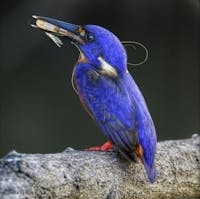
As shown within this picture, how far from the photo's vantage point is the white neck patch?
8.57 feet

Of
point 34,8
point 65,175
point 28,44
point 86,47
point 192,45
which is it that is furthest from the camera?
point 192,45

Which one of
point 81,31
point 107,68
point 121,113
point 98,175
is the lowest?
point 98,175

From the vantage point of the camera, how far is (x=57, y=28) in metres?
2.66

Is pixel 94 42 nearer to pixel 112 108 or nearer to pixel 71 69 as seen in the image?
pixel 112 108

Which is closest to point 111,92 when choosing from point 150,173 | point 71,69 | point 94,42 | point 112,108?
point 112,108

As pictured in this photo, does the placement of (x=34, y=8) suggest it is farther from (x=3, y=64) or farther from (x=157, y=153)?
(x=157, y=153)

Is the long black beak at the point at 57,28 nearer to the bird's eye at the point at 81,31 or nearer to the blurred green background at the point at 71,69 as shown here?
the bird's eye at the point at 81,31

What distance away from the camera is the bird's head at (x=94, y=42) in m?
2.60

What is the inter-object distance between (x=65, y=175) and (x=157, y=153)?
46 cm

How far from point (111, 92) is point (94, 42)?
0.18 metres

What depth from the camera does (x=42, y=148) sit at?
4.17m

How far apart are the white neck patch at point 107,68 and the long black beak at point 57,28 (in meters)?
0.11

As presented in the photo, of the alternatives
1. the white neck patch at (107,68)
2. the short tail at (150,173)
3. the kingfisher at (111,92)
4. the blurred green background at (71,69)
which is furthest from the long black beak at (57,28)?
the blurred green background at (71,69)

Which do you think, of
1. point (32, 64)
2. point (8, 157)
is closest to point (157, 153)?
point (8, 157)
